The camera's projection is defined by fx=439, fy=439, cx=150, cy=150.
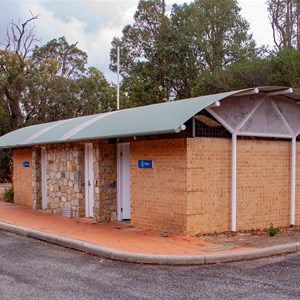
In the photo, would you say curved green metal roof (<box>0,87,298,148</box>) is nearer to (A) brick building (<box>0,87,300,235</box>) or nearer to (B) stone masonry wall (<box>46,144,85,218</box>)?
(A) brick building (<box>0,87,300,235</box>)

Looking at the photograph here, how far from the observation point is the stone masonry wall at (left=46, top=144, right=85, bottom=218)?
1273 cm

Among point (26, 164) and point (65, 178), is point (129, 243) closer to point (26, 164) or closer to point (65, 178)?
point (65, 178)

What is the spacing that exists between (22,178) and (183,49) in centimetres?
1891

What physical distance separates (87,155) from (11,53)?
23920 millimetres

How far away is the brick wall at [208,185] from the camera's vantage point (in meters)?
9.51

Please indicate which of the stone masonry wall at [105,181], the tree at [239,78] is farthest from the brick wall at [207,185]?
the tree at [239,78]

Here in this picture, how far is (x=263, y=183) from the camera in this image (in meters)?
10.6

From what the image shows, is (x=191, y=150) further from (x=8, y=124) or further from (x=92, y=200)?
(x=8, y=124)


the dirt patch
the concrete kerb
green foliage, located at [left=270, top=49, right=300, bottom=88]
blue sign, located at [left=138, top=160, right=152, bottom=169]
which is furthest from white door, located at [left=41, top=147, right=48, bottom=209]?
green foliage, located at [left=270, top=49, right=300, bottom=88]

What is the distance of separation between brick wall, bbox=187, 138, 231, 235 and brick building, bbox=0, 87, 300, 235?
0.02 m

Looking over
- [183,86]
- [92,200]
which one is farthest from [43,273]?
[183,86]

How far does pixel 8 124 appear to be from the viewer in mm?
33062

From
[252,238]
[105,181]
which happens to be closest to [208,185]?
[252,238]

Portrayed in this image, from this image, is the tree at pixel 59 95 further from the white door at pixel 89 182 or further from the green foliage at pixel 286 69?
the white door at pixel 89 182
